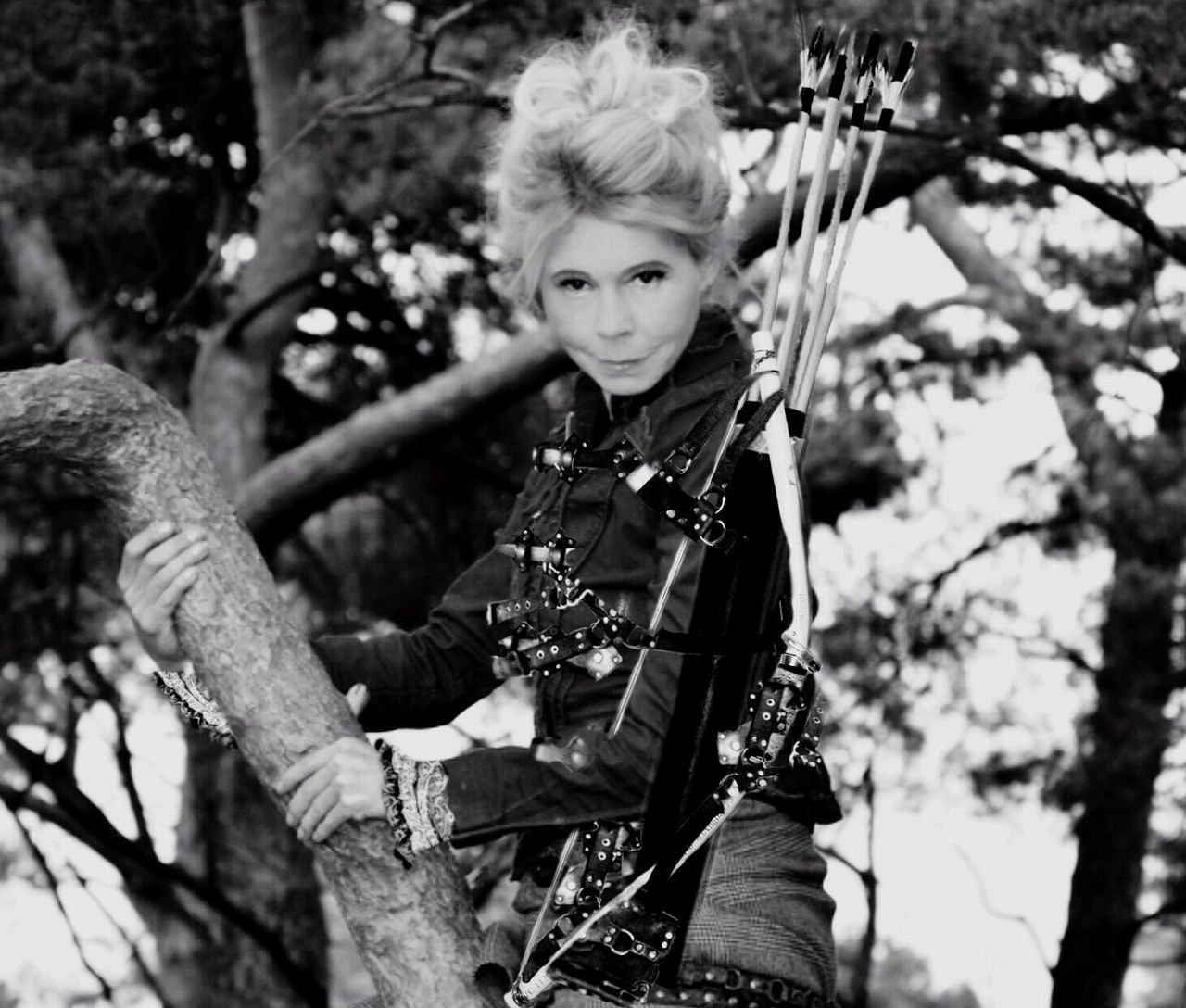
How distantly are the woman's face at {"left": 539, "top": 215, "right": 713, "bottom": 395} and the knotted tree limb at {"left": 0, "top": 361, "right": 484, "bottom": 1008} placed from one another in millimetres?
550

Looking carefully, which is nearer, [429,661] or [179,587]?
[179,587]

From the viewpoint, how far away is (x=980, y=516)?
777cm

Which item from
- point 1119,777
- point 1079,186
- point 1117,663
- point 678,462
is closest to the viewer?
point 678,462

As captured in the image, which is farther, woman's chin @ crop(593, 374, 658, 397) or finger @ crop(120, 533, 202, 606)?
woman's chin @ crop(593, 374, 658, 397)

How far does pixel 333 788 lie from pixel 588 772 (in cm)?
32

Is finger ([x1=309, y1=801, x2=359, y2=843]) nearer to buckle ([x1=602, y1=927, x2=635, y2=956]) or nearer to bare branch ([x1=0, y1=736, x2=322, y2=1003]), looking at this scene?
buckle ([x1=602, y1=927, x2=635, y2=956])

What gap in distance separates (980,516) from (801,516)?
18.8 feet

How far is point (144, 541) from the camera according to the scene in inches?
92.1

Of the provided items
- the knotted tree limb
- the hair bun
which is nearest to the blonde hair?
the hair bun

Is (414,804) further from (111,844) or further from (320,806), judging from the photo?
(111,844)

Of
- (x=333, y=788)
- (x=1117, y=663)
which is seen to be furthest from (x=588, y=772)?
(x=1117, y=663)

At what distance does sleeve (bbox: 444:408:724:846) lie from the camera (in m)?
2.20

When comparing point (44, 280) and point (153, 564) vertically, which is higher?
point (44, 280)

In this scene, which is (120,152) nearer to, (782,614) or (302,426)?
(302,426)
